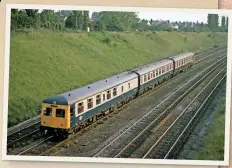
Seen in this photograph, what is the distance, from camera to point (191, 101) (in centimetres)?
585

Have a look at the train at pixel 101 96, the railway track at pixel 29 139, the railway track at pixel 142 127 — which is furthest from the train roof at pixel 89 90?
the railway track at pixel 142 127

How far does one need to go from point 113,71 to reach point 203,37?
1367mm

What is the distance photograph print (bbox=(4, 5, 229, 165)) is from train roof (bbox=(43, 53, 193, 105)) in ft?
0.05

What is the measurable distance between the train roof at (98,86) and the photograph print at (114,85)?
14 millimetres

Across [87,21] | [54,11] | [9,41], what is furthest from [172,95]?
[9,41]

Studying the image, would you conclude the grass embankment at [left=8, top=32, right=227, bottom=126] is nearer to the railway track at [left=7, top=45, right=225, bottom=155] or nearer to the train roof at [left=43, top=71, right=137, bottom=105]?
the train roof at [left=43, top=71, right=137, bottom=105]

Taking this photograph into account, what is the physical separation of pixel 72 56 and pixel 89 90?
531 millimetres

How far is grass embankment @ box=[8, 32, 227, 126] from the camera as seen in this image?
553 centimetres

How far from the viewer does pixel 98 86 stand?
225 inches

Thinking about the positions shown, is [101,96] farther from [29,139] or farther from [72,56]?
[29,139]

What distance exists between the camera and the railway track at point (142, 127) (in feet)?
18.1

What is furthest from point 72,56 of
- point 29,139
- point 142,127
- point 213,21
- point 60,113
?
point 213,21

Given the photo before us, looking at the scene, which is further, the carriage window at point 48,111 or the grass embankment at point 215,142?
the grass embankment at point 215,142

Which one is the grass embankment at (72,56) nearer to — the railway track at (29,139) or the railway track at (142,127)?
the railway track at (29,139)
